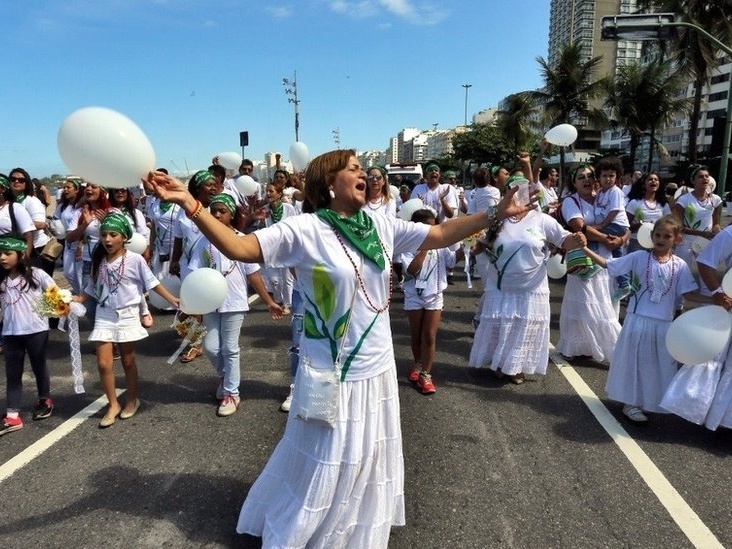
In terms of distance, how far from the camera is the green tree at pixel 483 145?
2149 inches

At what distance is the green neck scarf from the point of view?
92.0 inches

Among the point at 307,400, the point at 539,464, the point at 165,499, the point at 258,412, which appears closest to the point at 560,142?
the point at 539,464

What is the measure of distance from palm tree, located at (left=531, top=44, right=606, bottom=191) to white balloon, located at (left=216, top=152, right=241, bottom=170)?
26931mm

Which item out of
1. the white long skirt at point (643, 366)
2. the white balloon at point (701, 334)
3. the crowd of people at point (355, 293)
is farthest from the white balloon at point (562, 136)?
the white balloon at point (701, 334)

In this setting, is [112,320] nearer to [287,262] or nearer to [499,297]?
[287,262]

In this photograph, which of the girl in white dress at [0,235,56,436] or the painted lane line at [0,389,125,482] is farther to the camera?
the girl in white dress at [0,235,56,436]

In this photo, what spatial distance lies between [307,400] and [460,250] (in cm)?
373

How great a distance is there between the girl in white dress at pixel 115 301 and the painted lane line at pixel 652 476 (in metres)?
3.42

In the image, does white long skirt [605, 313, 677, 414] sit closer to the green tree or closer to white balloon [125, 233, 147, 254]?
white balloon [125, 233, 147, 254]

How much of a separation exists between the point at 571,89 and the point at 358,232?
110ft

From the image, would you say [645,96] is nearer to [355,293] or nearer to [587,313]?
[587,313]

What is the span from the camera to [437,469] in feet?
11.2

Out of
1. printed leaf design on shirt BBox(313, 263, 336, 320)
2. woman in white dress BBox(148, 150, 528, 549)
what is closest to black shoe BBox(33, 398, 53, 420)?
woman in white dress BBox(148, 150, 528, 549)

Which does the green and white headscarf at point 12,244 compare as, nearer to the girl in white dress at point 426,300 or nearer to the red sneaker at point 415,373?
the girl in white dress at point 426,300
